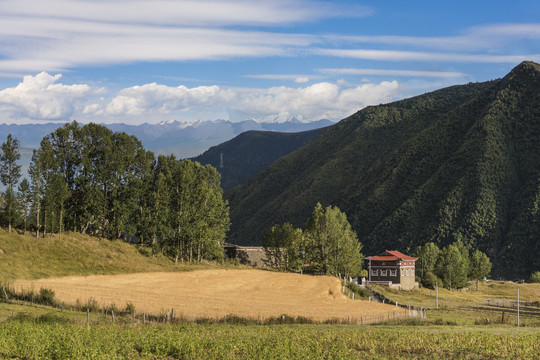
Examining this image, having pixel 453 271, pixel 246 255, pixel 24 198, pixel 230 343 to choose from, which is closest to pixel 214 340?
pixel 230 343

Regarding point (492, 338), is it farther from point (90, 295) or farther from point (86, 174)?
point (86, 174)

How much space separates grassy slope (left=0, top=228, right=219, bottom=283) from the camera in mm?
71938

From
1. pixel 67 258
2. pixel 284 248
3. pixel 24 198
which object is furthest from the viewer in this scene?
pixel 284 248

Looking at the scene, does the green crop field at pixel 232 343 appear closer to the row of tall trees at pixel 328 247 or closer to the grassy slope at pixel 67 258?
the grassy slope at pixel 67 258

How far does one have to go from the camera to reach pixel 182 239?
10125 cm

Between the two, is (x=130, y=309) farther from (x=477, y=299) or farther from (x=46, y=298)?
(x=477, y=299)

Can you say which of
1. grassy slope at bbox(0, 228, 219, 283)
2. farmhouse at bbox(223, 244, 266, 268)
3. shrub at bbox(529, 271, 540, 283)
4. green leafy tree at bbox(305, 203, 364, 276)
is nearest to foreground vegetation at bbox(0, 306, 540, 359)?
grassy slope at bbox(0, 228, 219, 283)

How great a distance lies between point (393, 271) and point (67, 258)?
3195 inches

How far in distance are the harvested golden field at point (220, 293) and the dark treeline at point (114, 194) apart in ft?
36.8

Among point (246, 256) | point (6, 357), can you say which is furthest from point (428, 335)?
point (246, 256)

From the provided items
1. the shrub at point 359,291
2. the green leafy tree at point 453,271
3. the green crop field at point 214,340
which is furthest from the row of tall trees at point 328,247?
the green crop field at point 214,340

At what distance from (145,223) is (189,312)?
44702mm

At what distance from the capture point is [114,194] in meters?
95.7

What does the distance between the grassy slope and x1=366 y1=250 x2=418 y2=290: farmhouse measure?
191 ft
